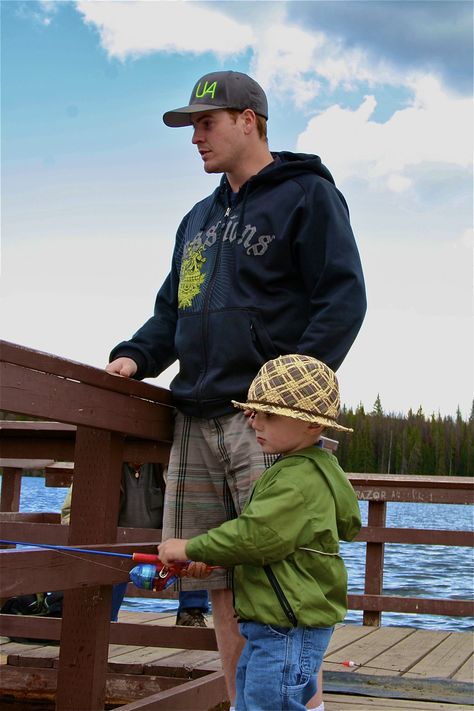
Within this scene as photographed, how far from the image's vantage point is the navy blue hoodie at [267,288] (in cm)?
284

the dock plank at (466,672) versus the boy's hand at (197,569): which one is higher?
the boy's hand at (197,569)

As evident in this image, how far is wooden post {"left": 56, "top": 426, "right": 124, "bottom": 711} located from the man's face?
910 millimetres

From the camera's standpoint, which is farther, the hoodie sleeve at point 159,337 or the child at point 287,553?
the hoodie sleeve at point 159,337

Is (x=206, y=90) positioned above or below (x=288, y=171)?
above

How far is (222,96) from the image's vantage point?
3.07 metres

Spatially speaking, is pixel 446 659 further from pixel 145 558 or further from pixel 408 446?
pixel 408 446

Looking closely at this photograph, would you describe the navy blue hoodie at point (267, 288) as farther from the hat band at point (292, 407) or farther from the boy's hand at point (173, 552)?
the boy's hand at point (173, 552)

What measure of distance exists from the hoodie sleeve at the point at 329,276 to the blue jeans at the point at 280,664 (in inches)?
29.0

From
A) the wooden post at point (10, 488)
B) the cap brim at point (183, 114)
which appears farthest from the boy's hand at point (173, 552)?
the wooden post at point (10, 488)

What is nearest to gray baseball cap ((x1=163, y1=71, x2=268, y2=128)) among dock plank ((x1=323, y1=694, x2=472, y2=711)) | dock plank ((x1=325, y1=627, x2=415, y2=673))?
dock plank ((x1=323, y1=694, x2=472, y2=711))

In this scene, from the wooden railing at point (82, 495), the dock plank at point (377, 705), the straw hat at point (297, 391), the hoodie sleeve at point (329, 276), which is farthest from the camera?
the dock plank at point (377, 705)

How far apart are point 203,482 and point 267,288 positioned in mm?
612

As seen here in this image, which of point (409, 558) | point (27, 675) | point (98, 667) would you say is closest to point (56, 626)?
point (27, 675)

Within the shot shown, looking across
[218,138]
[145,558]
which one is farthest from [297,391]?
[218,138]
